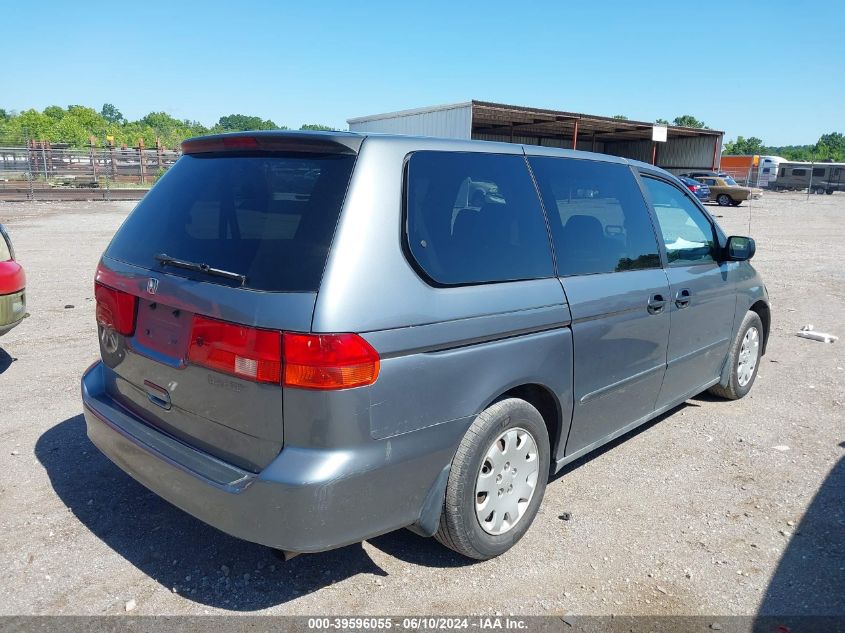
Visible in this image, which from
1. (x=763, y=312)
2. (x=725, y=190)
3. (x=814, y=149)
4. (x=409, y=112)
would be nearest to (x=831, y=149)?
(x=814, y=149)

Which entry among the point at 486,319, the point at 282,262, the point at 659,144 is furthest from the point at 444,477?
the point at 659,144

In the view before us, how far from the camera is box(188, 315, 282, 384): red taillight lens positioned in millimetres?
2354

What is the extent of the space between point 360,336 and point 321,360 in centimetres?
16

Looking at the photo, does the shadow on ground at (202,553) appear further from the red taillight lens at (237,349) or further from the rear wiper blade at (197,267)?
the rear wiper blade at (197,267)

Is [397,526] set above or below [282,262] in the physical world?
below

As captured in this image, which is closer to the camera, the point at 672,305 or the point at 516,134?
the point at 672,305

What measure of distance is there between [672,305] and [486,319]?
181cm

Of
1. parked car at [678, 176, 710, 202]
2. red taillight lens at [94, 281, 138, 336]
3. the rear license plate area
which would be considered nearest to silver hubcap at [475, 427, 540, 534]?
the rear license plate area

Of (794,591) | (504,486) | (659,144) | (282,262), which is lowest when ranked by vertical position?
(794,591)

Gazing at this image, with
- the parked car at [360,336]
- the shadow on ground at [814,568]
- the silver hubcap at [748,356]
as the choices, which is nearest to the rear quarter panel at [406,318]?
the parked car at [360,336]

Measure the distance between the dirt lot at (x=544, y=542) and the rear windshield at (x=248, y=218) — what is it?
1365 millimetres

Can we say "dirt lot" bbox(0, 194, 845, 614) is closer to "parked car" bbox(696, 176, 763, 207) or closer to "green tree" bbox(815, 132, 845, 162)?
"parked car" bbox(696, 176, 763, 207)

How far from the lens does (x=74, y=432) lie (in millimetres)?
4320

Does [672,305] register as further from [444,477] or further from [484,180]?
[444,477]
